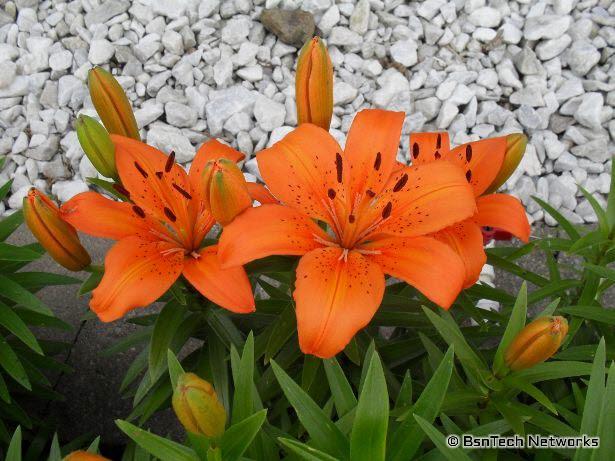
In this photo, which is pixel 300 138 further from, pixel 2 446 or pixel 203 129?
pixel 203 129

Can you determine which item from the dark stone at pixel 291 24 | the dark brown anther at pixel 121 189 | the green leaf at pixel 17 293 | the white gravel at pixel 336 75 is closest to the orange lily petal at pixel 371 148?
the dark brown anther at pixel 121 189

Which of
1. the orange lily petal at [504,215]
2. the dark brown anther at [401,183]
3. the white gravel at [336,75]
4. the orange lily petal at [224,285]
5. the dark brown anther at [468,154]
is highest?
the dark brown anther at [468,154]

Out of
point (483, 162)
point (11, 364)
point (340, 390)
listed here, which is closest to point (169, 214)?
point (340, 390)

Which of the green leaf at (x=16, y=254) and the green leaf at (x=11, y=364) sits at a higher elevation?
the green leaf at (x=16, y=254)

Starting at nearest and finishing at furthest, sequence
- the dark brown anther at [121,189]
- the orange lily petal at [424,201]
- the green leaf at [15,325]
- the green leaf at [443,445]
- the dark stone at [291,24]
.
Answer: the green leaf at [443,445], the orange lily petal at [424,201], the dark brown anther at [121,189], the green leaf at [15,325], the dark stone at [291,24]

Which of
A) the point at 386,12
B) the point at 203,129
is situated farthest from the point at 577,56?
the point at 203,129

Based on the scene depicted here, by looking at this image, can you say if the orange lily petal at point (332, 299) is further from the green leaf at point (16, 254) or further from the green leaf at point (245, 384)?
the green leaf at point (16, 254)
